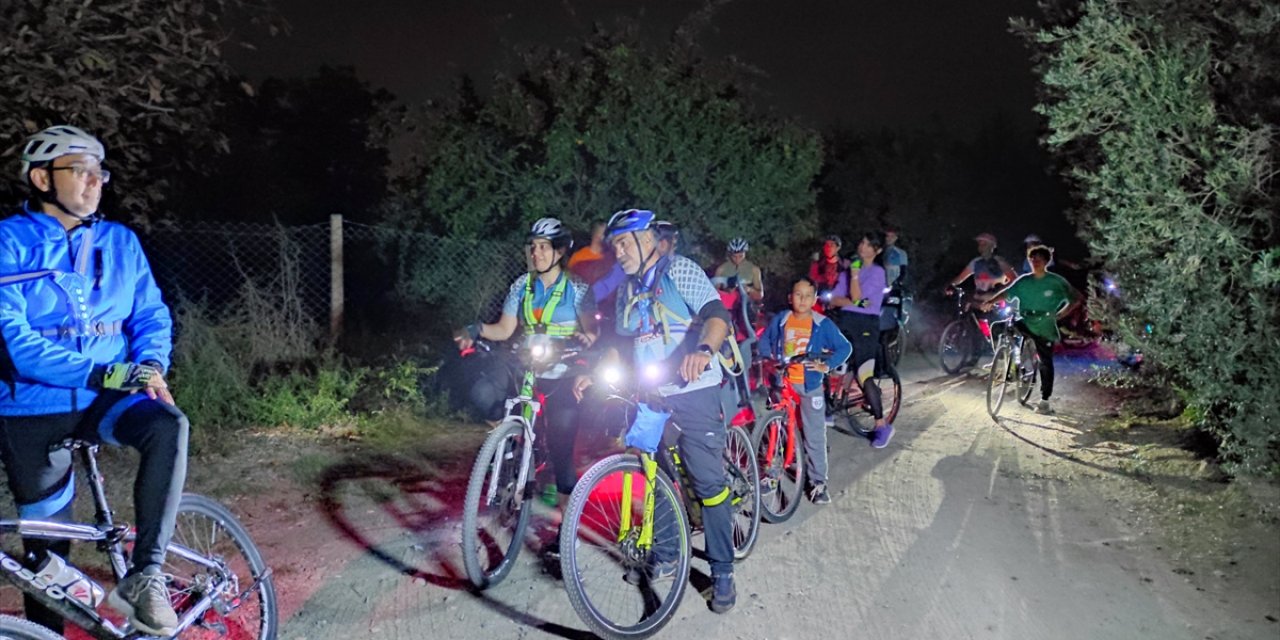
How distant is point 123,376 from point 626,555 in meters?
2.31

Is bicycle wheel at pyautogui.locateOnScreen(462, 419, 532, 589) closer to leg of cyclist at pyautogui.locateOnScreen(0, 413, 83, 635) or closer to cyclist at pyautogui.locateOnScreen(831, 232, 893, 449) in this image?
leg of cyclist at pyautogui.locateOnScreen(0, 413, 83, 635)

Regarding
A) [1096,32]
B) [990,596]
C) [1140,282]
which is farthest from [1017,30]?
[990,596]

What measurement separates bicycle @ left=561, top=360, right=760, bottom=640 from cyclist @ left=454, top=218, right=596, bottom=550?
0.69m

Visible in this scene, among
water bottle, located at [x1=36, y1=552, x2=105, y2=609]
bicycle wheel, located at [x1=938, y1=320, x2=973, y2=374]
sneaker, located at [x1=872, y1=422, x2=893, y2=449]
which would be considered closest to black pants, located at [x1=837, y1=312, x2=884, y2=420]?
sneaker, located at [x1=872, y1=422, x2=893, y2=449]

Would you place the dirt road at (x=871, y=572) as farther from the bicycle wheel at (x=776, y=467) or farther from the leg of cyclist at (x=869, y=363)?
the leg of cyclist at (x=869, y=363)

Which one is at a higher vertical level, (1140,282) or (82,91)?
(82,91)

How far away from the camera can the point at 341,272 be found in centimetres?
891

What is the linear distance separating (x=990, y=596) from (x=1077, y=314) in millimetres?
11320

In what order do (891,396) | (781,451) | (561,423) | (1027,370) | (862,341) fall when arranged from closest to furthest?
(561,423) → (781,451) → (862,341) → (891,396) → (1027,370)

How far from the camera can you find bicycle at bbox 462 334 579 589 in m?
4.21

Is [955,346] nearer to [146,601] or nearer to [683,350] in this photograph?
[683,350]

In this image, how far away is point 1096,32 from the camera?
250 inches

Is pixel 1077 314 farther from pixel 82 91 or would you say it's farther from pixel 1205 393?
pixel 82 91

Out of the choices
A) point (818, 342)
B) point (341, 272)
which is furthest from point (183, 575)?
point (341, 272)
